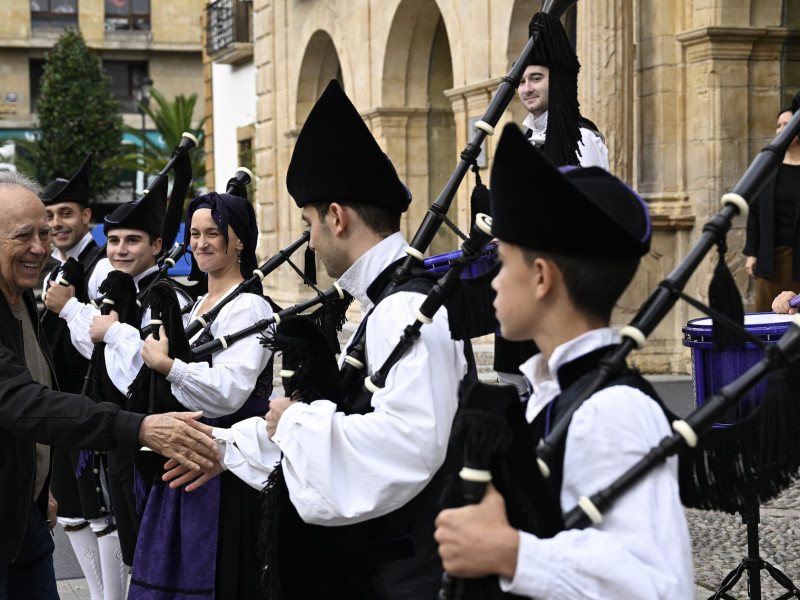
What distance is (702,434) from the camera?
6.93 ft

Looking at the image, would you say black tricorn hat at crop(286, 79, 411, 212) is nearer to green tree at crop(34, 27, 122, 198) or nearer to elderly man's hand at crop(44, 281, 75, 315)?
elderly man's hand at crop(44, 281, 75, 315)

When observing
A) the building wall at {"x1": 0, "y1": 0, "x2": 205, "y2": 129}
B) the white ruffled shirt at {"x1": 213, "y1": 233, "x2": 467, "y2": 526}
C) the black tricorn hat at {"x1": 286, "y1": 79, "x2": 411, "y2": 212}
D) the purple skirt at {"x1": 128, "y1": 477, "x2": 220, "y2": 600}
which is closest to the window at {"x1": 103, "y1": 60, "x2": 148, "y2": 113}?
the building wall at {"x1": 0, "y1": 0, "x2": 205, "y2": 129}

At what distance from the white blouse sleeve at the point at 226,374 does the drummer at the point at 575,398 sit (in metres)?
2.11

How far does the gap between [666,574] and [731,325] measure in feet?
2.01

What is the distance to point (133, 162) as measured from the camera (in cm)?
3659

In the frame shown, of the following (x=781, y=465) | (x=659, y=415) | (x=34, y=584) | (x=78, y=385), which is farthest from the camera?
(x=78, y=385)

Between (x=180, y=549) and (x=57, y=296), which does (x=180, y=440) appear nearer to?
(x=180, y=549)

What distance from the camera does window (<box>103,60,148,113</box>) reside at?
4934cm

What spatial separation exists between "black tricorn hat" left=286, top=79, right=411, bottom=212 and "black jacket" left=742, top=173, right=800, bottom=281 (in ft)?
13.0

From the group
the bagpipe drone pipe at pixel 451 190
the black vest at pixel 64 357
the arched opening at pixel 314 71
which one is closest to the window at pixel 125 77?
the arched opening at pixel 314 71

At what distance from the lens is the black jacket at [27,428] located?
362 cm

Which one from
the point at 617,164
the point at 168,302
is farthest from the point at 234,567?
the point at 617,164

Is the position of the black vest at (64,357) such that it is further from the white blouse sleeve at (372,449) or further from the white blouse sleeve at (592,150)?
the white blouse sleeve at (372,449)

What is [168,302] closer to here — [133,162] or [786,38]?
[786,38]
